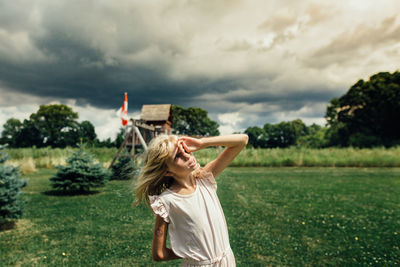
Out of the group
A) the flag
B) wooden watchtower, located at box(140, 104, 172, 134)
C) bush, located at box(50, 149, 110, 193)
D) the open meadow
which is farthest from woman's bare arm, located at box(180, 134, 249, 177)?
the open meadow

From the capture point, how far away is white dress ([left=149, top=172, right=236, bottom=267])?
5.85 feet

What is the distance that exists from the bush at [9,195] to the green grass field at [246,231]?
0.48 m

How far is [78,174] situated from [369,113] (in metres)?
42.2

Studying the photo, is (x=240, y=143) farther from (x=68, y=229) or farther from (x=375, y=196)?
(x=375, y=196)

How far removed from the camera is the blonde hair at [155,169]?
1857 millimetres

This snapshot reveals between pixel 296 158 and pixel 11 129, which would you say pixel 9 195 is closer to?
pixel 296 158

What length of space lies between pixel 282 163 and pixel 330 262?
1896 cm

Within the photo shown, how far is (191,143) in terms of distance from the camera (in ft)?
6.26

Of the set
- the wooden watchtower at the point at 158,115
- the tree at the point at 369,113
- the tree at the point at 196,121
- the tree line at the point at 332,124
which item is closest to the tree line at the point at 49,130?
the tree line at the point at 332,124

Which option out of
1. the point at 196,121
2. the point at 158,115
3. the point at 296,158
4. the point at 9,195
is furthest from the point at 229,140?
the point at 196,121

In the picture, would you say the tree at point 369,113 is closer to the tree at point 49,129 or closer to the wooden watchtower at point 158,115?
the wooden watchtower at point 158,115

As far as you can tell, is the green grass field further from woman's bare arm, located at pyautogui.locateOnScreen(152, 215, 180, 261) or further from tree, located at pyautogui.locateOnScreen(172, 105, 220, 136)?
tree, located at pyautogui.locateOnScreen(172, 105, 220, 136)

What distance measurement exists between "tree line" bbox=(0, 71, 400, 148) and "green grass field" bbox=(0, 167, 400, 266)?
20.7 m

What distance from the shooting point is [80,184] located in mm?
10227
